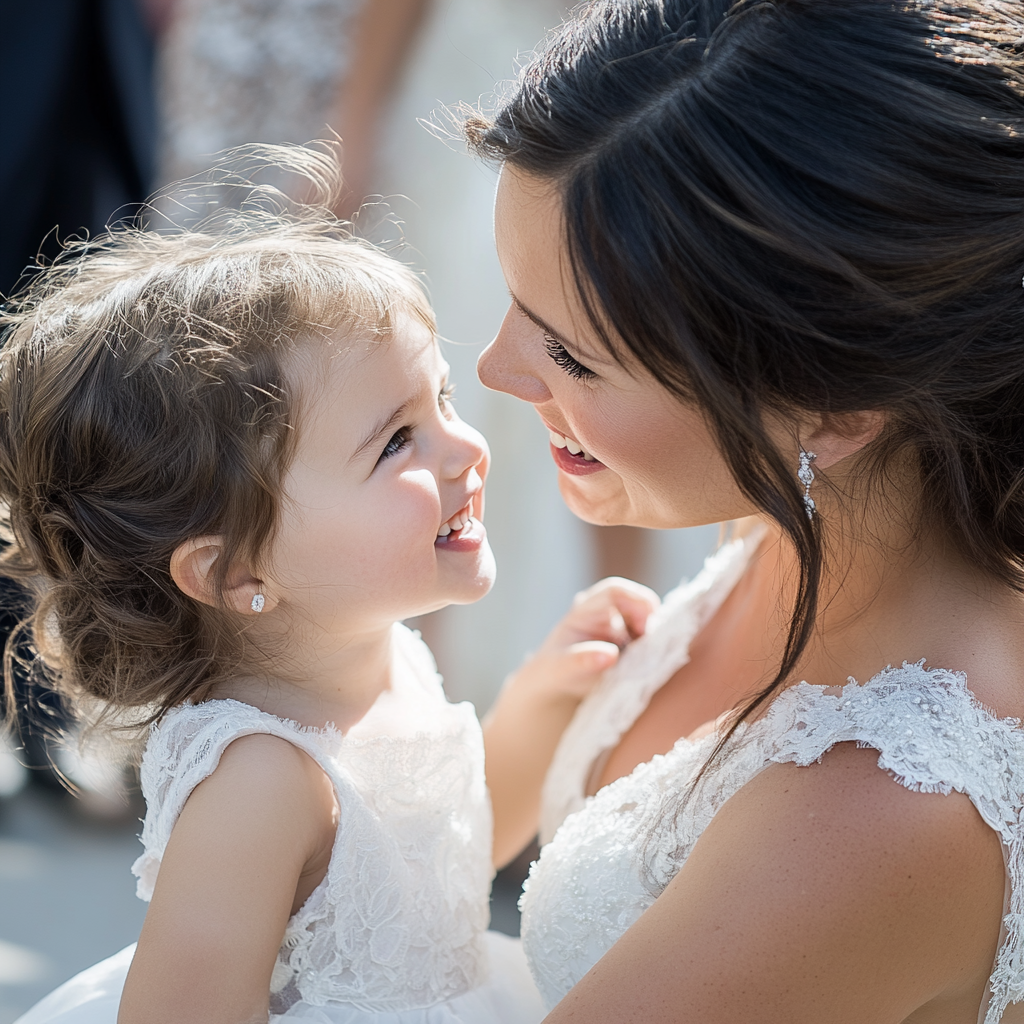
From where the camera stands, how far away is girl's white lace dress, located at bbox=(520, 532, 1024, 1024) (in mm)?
900

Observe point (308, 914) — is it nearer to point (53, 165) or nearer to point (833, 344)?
point (833, 344)

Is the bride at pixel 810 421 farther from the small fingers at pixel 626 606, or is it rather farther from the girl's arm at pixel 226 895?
the small fingers at pixel 626 606

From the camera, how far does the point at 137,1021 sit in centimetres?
100

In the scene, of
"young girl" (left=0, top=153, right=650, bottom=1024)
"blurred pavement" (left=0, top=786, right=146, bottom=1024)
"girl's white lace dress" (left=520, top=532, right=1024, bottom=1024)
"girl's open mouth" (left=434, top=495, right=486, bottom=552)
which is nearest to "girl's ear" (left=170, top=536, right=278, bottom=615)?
"young girl" (left=0, top=153, right=650, bottom=1024)

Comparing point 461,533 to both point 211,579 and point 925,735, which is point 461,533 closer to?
point 211,579

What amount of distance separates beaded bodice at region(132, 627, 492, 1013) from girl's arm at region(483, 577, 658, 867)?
0.27m

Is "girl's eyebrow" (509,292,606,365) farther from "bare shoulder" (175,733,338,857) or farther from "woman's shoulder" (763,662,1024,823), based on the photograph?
"bare shoulder" (175,733,338,857)

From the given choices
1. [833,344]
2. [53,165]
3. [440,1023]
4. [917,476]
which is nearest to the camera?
[833,344]

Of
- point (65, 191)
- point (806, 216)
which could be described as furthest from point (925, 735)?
point (65, 191)

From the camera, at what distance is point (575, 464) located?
126cm

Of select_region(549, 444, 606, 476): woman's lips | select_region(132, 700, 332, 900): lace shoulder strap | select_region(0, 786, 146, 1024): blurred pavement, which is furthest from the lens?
select_region(0, 786, 146, 1024): blurred pavement

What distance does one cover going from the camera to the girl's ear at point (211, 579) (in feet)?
3.89

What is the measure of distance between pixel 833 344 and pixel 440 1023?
89cm

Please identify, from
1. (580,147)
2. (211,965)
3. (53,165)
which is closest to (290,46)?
(53,165)
